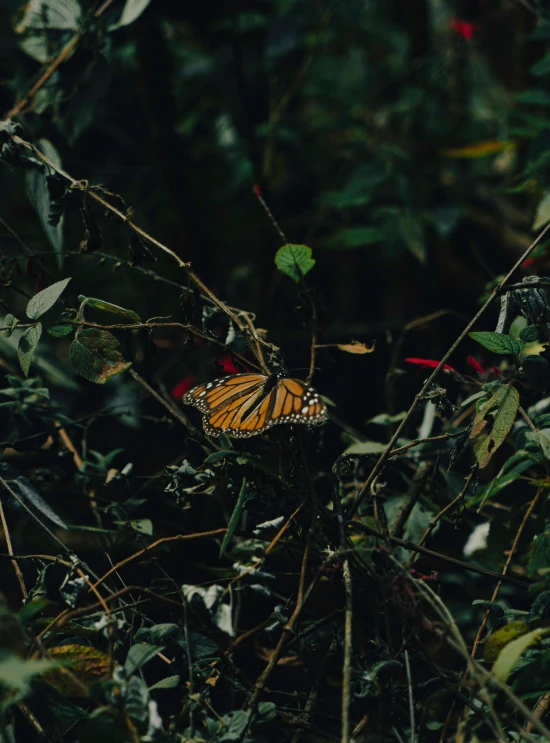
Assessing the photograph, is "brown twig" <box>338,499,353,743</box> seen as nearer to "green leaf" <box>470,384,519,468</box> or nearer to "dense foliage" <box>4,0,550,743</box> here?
"dense foliage" <box>4,0,550,743</box>

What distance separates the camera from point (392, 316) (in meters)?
2.41

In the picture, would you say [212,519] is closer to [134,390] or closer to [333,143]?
[134,390]

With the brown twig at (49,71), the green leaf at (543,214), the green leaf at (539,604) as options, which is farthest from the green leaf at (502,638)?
the brown twig at (49,71)

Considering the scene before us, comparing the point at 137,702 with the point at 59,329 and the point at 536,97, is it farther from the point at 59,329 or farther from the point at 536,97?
the point at 536,97

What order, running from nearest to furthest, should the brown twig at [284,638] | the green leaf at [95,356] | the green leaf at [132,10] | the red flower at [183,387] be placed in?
the brown twig at [284,638], the green leaf at [95,356], the green leaf at [132,10], the red flower at [183,387]

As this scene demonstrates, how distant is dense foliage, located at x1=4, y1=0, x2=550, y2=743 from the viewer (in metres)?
0.89

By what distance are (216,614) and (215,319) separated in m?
0.50

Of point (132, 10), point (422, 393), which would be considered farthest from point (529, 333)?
point (132, 10)

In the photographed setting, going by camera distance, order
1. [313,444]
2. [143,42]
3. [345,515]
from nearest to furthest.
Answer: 1. [345,515]
2. [313,444]
3. [143,42]

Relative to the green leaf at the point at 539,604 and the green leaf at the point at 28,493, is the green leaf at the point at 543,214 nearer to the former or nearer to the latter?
the green leaf at the point at 539,604

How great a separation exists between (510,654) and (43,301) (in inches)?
27.6

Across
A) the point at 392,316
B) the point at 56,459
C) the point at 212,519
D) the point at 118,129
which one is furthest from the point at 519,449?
the point at 118,129

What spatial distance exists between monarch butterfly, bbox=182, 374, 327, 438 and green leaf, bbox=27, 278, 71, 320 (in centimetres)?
25

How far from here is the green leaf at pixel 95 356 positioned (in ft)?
3.11
